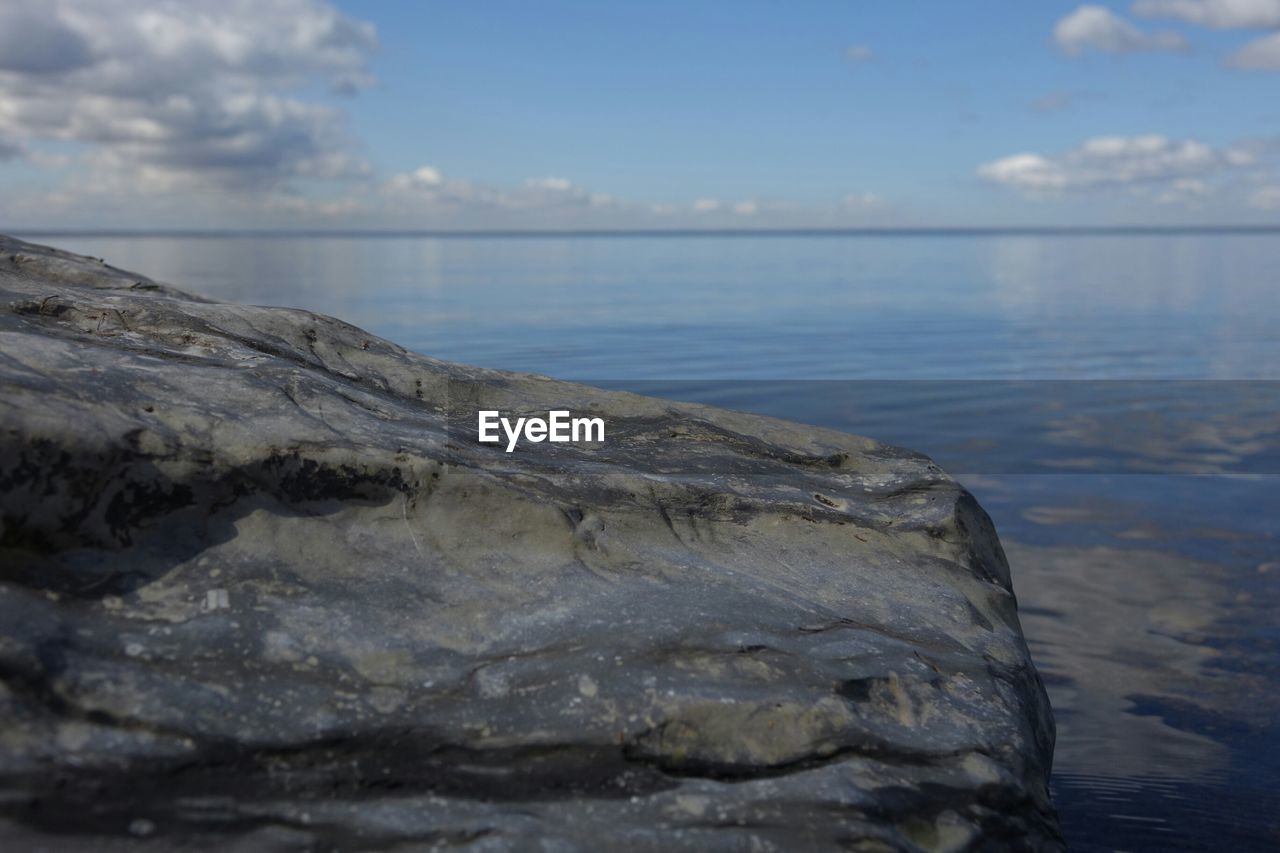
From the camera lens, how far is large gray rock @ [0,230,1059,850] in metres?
2.84

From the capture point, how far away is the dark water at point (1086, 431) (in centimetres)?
527

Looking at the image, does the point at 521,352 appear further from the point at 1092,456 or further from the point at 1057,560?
the point at 1057,560

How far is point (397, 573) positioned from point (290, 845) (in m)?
1.05

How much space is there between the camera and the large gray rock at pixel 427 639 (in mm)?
2842

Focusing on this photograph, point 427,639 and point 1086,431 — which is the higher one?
point 427,639

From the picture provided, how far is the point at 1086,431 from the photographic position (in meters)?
12.9

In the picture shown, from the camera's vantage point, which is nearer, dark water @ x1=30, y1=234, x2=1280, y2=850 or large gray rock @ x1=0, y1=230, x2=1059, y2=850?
large gray rock @ x1=0, y1=230, x2=1059, y2=850

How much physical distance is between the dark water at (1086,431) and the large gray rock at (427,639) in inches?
60.9

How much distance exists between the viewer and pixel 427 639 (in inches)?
132

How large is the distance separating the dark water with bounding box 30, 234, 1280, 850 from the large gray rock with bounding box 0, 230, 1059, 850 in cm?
155

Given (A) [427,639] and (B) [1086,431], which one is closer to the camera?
(A) [427,639]

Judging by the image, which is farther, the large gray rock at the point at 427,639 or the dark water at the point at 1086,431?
the dark water at the point at 1086,431

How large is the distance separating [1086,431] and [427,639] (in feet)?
37.5

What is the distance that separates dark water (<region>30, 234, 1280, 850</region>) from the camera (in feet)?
17.3
